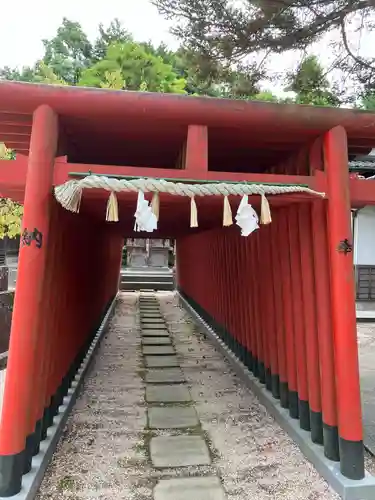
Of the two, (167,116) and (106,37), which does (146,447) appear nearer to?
(167,116)

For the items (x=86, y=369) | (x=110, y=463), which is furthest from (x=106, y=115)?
(x=86, y=369)

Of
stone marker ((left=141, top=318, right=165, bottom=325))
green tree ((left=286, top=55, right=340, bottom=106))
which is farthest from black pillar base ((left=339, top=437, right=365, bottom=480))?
stone marker ((left=141, top=318, right=165, bottom=325))

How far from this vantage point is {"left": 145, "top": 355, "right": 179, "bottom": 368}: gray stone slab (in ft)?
20.3

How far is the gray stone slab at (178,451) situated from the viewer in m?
3.29

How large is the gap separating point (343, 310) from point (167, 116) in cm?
202

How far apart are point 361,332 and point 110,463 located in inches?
292

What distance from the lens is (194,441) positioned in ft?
12.1

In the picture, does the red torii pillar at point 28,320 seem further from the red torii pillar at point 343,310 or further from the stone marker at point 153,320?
the stone marker at point 153,320

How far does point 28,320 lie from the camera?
2.70m

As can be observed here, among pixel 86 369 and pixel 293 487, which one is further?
pixel 86 369

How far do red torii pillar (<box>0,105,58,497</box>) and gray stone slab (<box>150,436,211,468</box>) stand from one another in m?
1.08

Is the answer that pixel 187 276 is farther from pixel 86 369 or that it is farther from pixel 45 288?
pixel 45 288

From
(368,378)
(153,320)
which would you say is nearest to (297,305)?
(368,378)

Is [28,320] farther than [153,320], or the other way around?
[153,320]
